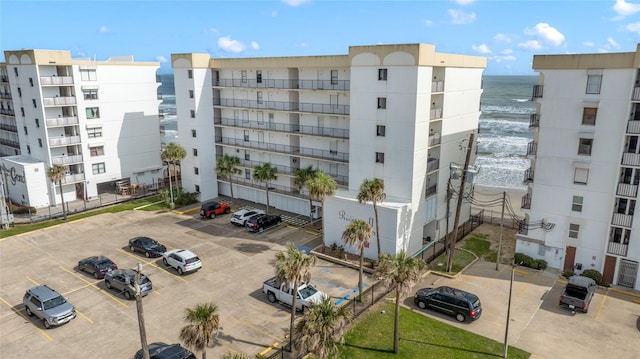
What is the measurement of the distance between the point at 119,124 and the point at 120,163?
5221 millimetres

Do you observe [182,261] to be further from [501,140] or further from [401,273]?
[501,140]

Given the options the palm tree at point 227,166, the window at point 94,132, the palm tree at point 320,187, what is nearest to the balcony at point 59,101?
the window at point 94,132

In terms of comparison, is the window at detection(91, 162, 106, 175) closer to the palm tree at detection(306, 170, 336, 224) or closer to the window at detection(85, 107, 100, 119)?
the window at detection(85, 107, 100, 119)

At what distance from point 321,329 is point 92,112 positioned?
4778 centimetres

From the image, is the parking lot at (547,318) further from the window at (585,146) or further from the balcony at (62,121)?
the balcony at (62,121)

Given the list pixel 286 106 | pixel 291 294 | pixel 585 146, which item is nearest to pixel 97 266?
pixel 291 294

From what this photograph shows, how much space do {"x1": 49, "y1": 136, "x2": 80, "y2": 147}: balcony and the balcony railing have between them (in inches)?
2256

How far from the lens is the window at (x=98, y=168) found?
184ft

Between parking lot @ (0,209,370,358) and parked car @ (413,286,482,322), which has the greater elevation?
parked car @ (413,286,482,322)

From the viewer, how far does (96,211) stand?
5175cm

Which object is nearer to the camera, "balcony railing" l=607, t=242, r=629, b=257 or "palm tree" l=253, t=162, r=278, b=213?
"balcony railing" l=607, t=242, r=629, b=257

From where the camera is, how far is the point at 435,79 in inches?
1527

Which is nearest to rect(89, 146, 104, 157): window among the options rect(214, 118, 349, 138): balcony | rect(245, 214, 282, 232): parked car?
rect(214, 118, 349, 138): balcony

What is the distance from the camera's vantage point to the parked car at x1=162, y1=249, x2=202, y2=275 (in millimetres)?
34906
